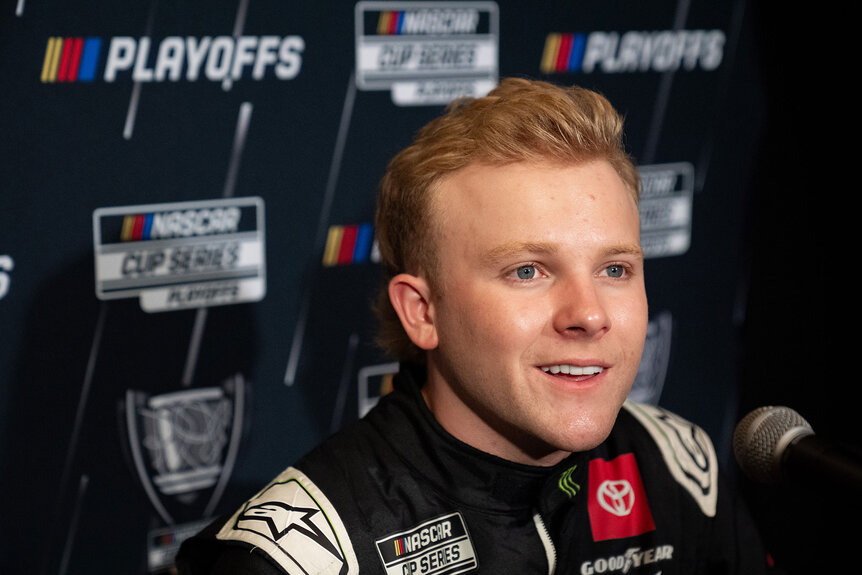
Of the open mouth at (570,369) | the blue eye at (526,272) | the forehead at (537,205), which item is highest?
the forehead at (537,205)

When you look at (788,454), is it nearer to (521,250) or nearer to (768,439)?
(768,439)

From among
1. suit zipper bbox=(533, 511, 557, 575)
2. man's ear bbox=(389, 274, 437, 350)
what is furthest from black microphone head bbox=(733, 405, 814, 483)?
man's ear bbox=(389, 274, 437, 350)

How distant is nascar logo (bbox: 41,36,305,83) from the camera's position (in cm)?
139

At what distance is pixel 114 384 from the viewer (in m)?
1.50

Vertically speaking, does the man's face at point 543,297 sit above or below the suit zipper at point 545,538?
above

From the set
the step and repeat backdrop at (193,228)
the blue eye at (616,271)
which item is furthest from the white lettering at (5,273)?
the blue eye at (616,271)

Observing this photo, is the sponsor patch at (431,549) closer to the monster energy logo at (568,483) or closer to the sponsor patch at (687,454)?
the monster energy logo at (568,483)

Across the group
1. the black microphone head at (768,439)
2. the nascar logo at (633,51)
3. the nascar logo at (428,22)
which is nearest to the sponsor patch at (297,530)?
the black microphone head at (768,439)

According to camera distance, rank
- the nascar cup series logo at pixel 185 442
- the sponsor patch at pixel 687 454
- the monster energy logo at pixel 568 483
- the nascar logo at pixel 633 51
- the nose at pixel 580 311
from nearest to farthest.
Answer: the nose at pixel 580 311 → the monster energy logo at pixel 568 483 → the sponsor patch at pixel 687 454 → the nascar cup series logo at pixel 185 442 → the nascar logo at pixel 633 51

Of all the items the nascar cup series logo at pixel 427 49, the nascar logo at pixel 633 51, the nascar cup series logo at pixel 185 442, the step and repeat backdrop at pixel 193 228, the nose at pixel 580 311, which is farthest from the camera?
the nascar logo at pixel 633 51

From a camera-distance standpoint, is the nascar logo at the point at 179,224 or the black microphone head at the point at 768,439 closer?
the black microphone head at the point at 768,439

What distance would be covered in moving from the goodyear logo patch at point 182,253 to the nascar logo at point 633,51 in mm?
706

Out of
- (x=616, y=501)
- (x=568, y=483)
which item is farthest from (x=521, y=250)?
(x=616, y=501)

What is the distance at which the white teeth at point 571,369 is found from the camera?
105 centimetres
